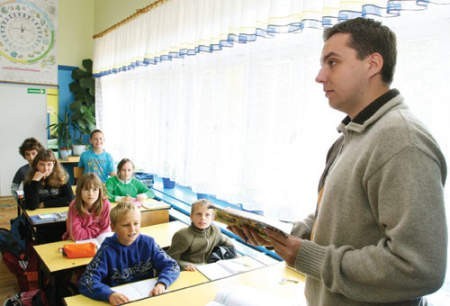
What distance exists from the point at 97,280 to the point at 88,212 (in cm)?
104

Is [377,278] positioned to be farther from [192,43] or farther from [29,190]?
[29,190]

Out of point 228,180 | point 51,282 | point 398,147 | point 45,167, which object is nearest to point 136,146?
point 45,167

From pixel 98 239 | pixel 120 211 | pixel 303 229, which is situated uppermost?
pixel 303 229

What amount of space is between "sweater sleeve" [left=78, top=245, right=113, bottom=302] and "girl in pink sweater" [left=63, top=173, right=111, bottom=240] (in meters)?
0.79

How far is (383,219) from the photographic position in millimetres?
786

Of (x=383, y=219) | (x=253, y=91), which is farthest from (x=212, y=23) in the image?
(x=383, y=219)

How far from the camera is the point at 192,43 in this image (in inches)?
125

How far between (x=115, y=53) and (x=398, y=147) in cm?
473

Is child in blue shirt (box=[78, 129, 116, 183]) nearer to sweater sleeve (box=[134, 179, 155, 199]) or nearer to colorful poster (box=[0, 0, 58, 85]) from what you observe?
sweater sleeve (box=[134, 179, 155, 199])

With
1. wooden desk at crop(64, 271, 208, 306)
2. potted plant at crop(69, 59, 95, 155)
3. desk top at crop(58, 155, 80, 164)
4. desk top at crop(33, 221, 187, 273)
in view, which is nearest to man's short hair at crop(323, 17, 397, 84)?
wooden desk at crop(64, 271, 208, 306)

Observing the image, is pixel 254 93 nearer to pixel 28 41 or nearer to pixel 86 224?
pixel 86 224

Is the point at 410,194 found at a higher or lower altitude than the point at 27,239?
Answer: higher

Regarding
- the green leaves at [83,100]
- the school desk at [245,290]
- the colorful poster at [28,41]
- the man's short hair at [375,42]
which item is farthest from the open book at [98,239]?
the colorful poster at [28,41]

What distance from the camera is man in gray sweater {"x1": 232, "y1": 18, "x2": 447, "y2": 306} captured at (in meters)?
0.74
